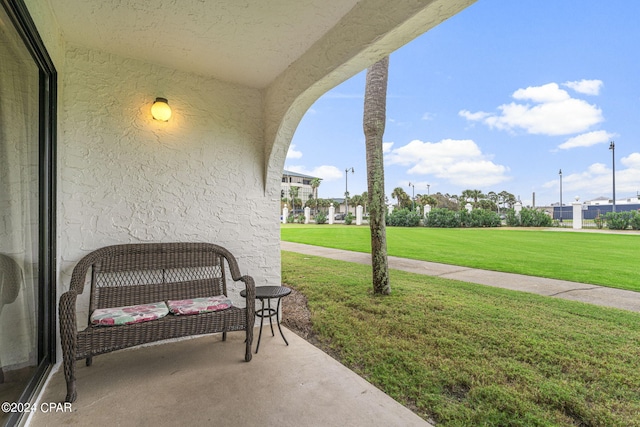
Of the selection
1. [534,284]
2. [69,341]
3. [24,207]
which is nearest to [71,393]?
[69,341]

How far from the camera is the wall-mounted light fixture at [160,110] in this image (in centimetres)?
292

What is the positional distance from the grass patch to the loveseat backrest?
4.40 ft

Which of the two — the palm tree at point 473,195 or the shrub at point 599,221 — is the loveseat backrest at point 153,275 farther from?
the palm tree at point 473,195

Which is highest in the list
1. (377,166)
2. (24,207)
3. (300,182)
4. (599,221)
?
(300,182)

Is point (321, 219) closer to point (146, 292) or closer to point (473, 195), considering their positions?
point (473, 195)

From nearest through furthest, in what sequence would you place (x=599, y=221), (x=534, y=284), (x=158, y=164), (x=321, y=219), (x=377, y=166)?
(x=158, y=164) → (x=377, y=166) → (x=534, y=284) → (x=599, y=221) → (x=321, y=219)

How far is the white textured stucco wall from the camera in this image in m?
2.69

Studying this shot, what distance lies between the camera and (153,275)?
2.97 meters

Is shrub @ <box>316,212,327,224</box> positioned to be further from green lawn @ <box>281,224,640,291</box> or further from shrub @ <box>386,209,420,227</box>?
green lawn @ <box>281,224,640,291</box>

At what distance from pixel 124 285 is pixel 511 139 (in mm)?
31903

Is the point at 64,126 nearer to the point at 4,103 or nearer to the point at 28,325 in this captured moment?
the point at 4,103

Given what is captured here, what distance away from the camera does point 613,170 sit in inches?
660

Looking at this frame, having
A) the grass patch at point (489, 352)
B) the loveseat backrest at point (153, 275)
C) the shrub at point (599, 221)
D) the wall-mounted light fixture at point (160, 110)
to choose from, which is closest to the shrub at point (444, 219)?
the shrub at point (599, 221)

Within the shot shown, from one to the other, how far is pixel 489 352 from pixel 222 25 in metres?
3.55
